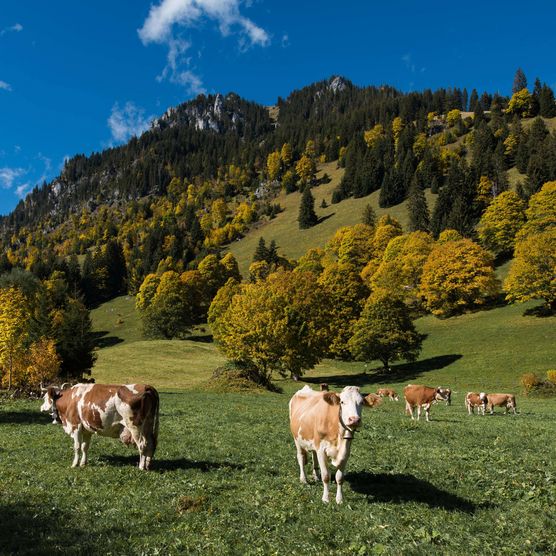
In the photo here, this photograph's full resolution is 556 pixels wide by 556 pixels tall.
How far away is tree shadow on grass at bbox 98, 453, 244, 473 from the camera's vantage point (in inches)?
534

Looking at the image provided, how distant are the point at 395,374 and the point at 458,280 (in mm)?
28788

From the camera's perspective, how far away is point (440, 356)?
66.6 m

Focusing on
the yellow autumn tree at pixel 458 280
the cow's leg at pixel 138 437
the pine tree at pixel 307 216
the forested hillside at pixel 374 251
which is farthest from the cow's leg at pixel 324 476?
the pine tree at pixel 307 216

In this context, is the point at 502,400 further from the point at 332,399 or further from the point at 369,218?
the point at 369,218

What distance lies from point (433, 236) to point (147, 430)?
115 m

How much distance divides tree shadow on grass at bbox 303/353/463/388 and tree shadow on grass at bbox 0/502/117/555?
5203 centimetres

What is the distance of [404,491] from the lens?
11320 mm

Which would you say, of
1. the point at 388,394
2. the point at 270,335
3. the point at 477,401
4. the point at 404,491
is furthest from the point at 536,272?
the point at 404,491

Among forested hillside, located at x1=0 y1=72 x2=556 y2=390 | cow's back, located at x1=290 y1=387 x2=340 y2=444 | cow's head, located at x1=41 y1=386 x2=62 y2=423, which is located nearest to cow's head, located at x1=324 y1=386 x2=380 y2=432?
cow's back, located at x1=290 y1=387 x2=340 y2=444

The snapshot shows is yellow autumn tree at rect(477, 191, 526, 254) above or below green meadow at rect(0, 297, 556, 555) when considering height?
above

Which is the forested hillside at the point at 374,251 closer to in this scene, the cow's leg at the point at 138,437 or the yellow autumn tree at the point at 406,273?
the yellow autumn tree at the point at 406,273

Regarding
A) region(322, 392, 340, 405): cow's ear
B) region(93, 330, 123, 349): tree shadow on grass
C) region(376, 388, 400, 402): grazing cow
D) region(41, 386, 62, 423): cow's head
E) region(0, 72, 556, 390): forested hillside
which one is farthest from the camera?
region(93, 330, 123, 349): tree shadow on grass

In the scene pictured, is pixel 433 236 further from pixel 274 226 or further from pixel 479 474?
pixel 479 474

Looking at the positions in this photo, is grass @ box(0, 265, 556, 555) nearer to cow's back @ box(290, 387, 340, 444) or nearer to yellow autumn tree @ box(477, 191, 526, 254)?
cow's back @ box(290, 387, 340, 444)
